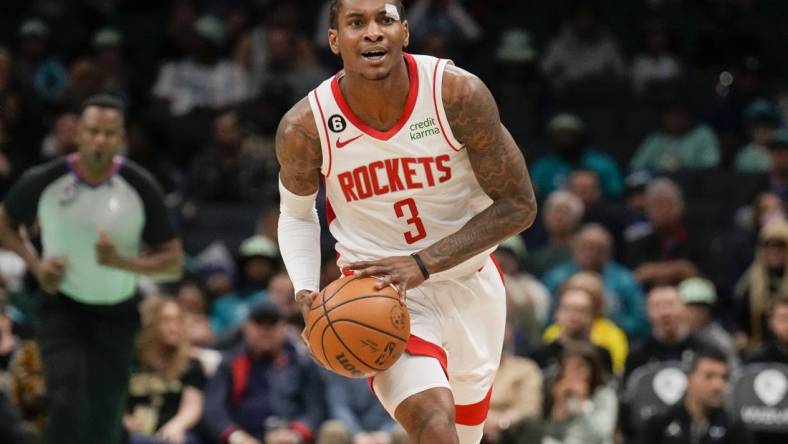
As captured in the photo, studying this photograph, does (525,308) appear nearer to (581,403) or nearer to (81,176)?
(581,403)

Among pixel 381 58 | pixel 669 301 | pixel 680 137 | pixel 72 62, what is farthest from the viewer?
pixel 72 62

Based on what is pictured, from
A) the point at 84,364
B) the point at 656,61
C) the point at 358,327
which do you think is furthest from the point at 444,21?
the point at 358,327

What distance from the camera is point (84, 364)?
24.9 feet

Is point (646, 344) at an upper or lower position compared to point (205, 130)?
lower

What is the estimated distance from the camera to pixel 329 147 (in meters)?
5.67

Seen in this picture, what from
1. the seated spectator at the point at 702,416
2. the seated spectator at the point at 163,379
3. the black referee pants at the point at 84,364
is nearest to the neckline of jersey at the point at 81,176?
the black referee pants at the point at 84,364

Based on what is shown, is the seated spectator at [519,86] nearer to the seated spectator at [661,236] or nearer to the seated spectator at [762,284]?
the seated spectator at [661,236]

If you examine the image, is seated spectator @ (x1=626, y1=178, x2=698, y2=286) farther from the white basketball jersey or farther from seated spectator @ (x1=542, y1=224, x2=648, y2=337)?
the white basketball jersey

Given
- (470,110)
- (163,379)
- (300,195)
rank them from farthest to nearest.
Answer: (163,379) → (300,195) → (470,110)

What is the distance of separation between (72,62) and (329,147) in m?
9.57

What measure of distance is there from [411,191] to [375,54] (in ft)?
1.82

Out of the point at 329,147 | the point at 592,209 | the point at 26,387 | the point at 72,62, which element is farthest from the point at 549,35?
the point at 329,147

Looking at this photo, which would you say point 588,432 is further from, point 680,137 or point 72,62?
point 72,62

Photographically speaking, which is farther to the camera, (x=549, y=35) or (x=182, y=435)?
(x=549, y=35)
